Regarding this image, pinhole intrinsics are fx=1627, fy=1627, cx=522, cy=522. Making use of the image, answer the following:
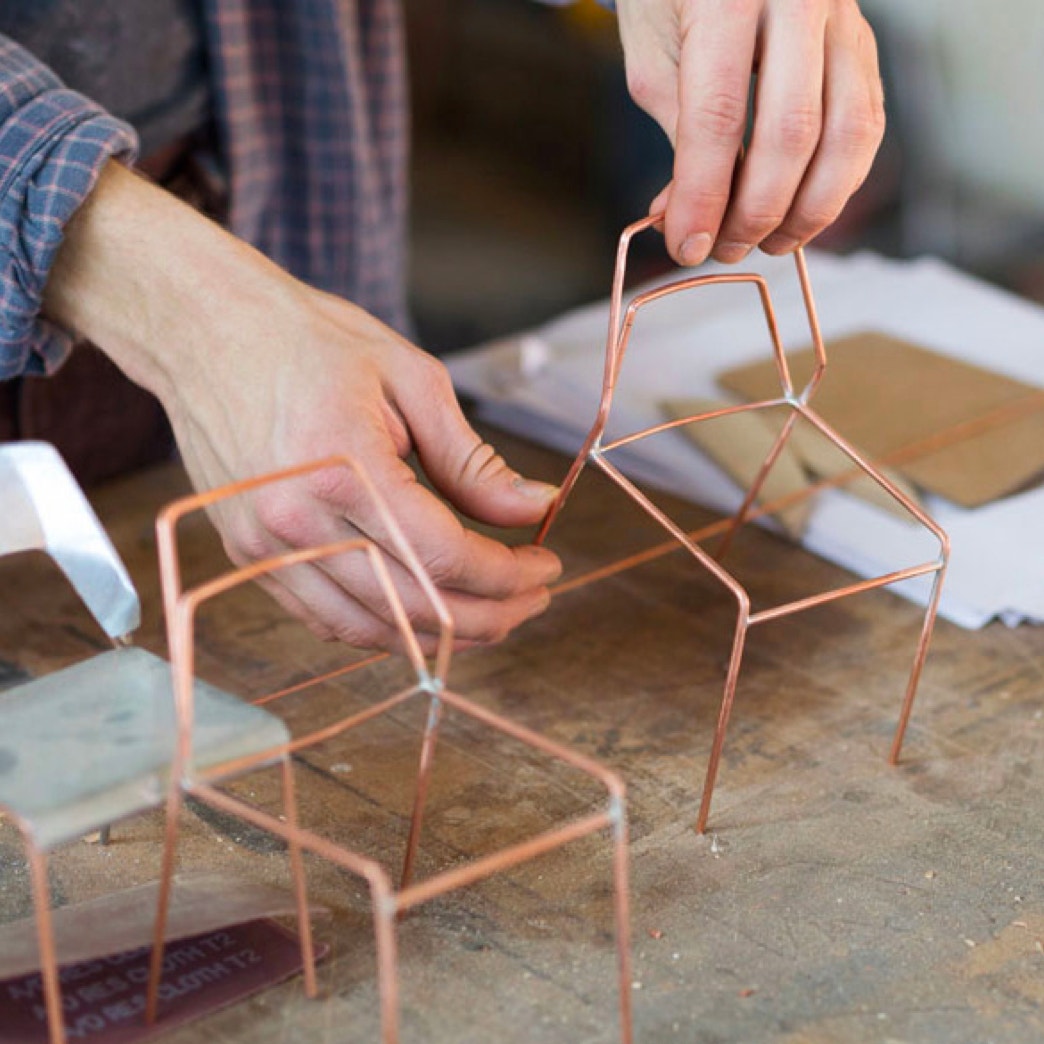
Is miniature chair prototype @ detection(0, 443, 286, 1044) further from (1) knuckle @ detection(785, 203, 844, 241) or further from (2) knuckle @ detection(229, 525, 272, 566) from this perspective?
(1) knuckle @ detection(785, 203, 844, 241)

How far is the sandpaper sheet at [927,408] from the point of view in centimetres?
117

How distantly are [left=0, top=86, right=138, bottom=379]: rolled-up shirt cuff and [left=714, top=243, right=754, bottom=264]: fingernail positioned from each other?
318 millimetres

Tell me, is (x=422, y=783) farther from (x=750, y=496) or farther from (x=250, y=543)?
(x=750, y=496)

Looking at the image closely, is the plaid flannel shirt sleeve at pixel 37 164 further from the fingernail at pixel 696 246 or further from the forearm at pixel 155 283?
the fingernail at pixel 696 246

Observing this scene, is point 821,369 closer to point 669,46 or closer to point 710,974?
point 669,46

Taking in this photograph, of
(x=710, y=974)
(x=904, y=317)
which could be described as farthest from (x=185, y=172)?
(x=710, y=974)

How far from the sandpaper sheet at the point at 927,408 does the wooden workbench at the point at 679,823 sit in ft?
0.48

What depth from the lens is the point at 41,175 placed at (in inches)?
32.4

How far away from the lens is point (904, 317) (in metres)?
1.42

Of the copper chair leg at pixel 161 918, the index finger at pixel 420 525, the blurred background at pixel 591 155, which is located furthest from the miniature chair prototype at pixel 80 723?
the blurred background at pixel 591 155

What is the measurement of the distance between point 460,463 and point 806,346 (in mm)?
623

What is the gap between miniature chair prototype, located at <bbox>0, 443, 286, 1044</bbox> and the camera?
22.8 inches

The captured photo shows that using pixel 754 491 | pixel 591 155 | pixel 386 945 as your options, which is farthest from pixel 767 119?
pixel 591 155

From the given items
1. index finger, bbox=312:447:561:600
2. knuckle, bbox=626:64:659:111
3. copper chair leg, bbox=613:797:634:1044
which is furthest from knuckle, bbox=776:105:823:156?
copper chair leg, bbox=613:797:634:1044
